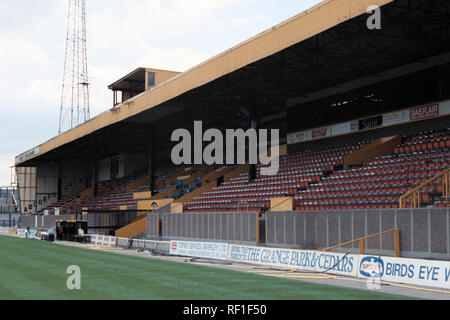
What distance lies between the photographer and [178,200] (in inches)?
1540

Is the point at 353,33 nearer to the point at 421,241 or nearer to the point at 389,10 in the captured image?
the point at 389,10

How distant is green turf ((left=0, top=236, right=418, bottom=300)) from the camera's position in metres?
12.4

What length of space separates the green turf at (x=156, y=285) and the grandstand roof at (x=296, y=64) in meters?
10.6

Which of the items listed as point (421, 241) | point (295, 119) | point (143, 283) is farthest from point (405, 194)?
point (295, 119)

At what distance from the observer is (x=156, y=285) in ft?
46.9

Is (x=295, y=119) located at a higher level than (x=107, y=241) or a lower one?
higher

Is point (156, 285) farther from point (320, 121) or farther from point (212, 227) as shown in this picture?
point (320, 121)

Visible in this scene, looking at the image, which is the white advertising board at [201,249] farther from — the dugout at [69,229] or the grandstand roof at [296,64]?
the dugout at [69,229]

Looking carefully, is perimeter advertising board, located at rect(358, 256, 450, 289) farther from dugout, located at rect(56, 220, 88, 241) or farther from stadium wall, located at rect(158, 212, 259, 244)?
dugout, located at rect(56, 220, 88, 241)

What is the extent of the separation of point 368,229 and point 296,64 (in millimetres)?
11384

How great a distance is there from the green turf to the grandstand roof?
1060cm

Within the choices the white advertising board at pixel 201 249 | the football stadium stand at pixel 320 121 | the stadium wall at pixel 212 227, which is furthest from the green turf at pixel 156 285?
the stadium wall at pixel 212 227

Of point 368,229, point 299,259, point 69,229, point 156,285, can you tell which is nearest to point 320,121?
point 368,229
